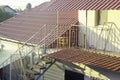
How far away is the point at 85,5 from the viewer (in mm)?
12016

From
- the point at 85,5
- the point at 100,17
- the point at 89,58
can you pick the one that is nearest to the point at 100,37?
the point at 100,17

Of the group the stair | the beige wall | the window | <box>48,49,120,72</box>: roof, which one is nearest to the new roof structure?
the beige wall

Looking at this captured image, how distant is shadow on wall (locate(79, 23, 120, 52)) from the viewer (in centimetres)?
1248

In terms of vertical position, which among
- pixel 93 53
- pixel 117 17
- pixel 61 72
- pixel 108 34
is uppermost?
pixel 117 17

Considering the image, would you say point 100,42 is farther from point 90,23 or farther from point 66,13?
point 66,13

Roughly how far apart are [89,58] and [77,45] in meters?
3.33

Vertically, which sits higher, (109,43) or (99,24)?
(99,24)

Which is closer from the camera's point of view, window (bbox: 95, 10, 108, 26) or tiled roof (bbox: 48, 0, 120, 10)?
tiled roof (bbox: 48, 0, 120, 10)

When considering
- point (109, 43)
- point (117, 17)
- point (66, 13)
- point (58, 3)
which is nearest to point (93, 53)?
point (109, 43)

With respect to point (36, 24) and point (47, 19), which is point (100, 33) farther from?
point (36, 24)

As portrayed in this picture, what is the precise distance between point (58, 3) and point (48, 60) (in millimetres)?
2862

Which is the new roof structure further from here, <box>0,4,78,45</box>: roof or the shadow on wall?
Answer: the shadow on wall

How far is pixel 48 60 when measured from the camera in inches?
531

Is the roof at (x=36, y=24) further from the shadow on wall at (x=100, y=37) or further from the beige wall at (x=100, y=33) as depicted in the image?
the shadow on wall at (x=100, y=37)
